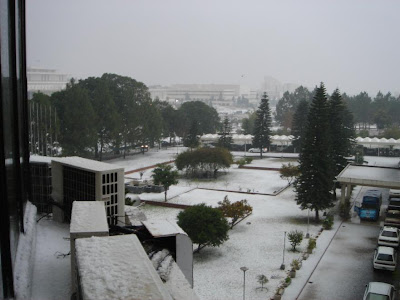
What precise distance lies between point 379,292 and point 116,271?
23.7 feet

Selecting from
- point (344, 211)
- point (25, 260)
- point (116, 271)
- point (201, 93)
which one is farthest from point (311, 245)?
point (201, 93)

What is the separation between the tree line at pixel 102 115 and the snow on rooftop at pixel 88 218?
Answer: 59.6 ft

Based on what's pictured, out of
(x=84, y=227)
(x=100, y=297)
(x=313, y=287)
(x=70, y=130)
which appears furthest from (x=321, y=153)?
(x=70, y=130)

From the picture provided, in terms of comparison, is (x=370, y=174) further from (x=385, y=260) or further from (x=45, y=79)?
(x=45, y=79)

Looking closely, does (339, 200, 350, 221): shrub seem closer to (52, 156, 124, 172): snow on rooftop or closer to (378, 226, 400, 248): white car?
(378, 226, 400, 248): white car

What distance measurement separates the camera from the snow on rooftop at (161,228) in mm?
7812

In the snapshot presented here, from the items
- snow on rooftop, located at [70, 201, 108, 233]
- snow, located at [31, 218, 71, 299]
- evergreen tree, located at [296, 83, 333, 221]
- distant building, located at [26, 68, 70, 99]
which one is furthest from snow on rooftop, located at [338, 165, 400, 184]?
distant building, located at [26, 68, 70, 99]

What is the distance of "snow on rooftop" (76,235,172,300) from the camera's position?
13.4 ft

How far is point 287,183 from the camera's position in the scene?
25609 millimetres

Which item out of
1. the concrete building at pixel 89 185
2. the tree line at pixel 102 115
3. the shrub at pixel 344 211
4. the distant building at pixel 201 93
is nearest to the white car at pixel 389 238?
the shrub at pixel 344 211

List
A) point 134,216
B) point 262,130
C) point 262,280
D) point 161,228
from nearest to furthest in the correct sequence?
1. point 161,228
2. point 134,216
3. point 262,280
4. point 262,130

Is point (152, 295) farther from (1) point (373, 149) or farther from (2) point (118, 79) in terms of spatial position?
(1) point (373, 149)

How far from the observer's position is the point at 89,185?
9820 mm

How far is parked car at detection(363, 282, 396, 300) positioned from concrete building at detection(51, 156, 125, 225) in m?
5.44
